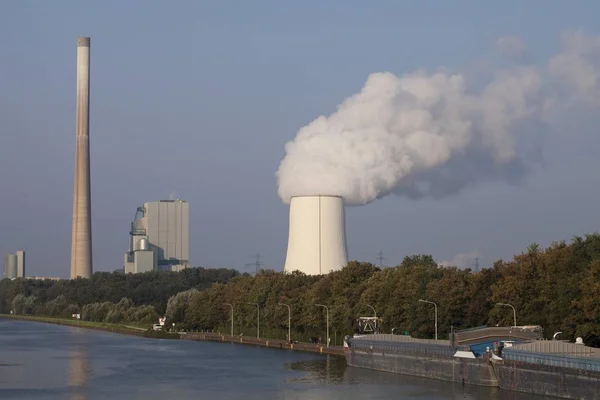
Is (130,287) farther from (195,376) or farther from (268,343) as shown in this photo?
(195,376)

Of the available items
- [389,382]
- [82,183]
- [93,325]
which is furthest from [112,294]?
[389,382]

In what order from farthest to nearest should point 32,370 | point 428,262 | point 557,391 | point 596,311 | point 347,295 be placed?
point 428,262
point 347,295
point 32,370
point 596,311
point 557,391

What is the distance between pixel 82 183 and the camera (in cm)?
13575

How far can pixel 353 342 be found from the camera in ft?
223

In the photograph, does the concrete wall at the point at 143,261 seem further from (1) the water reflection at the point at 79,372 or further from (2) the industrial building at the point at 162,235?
(1) the water reflection at the point at 79,372

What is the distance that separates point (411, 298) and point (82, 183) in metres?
72.1

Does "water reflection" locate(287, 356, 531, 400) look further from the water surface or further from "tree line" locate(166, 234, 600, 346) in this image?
"tree line" locate(166, 234, 600, 346)

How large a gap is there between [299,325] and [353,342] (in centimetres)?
2055

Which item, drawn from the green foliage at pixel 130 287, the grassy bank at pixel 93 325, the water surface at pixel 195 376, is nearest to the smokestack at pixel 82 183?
the green foliage at pixel 130 287

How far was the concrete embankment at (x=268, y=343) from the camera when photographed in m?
76.9

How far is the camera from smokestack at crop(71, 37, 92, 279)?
447 ft

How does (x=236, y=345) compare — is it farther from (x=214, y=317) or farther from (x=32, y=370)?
(x=32, y=370)

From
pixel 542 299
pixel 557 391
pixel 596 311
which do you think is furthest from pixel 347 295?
pixel 557 391

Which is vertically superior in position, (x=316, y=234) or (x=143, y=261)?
(x=143, y=261)
